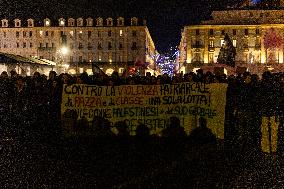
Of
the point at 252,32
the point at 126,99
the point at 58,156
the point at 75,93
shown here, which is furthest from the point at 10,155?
the point at 252,32

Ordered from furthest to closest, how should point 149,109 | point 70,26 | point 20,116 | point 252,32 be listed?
point 70,26 < point 252,32 < point 20,116 < point 149,109

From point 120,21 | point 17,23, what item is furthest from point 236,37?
point 17,23

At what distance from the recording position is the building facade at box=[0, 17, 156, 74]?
105 metres

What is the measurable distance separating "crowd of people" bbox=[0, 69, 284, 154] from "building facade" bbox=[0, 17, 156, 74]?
9061cm

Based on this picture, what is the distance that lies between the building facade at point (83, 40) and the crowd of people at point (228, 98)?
9061 cm

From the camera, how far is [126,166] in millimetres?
9391

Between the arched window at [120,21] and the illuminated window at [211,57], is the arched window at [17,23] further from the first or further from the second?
the illuminated window at [211,57]

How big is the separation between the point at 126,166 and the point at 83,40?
3925 inches

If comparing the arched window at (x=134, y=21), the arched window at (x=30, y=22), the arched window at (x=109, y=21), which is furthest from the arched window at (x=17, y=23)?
the arched window at (x=134, y=21)

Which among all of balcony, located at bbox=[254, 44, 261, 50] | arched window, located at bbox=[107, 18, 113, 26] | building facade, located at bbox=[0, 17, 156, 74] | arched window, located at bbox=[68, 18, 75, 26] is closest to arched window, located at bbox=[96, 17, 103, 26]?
building facade, located at bbox=[0, 17, 156, 74]

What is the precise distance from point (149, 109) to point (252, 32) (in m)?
88.3

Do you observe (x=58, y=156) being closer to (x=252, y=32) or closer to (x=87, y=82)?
(x=87, y=82)

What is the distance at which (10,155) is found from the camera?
11.1 m

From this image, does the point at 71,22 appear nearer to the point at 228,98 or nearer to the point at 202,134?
the point at 228,98
